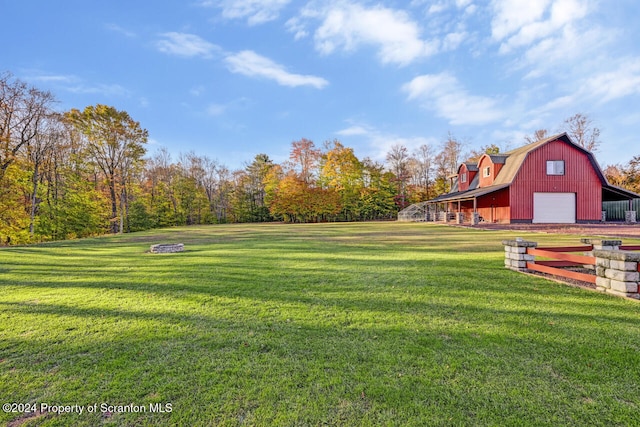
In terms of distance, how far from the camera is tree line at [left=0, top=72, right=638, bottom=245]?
17.3 m

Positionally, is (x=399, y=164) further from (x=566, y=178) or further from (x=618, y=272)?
→ (x=618, y=272)

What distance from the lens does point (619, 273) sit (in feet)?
12.8

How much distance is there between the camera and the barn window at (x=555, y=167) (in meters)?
19.0

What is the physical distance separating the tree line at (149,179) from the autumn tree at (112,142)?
3.1 inches

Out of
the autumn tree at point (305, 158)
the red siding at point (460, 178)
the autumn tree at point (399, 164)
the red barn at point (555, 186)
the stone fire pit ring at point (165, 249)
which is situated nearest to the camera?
the stone fire pit ring at point (165, 249)

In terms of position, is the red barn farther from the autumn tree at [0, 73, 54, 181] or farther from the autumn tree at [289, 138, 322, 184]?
the autumn tree at [0, 73, 54, 181]

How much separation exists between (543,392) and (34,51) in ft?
73.6

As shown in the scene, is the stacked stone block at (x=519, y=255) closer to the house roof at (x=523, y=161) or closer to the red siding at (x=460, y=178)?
the house roof at (x=523, y=161)

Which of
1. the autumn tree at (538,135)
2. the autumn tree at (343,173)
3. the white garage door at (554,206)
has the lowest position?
the white garage door at (554,206)

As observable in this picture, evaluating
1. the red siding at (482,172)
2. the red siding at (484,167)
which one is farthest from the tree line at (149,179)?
the red siding at (484,167)

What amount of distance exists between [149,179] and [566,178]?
42979 millimetres

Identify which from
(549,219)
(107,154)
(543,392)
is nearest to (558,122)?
(549,219)

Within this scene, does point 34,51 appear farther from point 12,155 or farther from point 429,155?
point 429,155

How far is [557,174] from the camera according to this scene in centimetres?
1902
